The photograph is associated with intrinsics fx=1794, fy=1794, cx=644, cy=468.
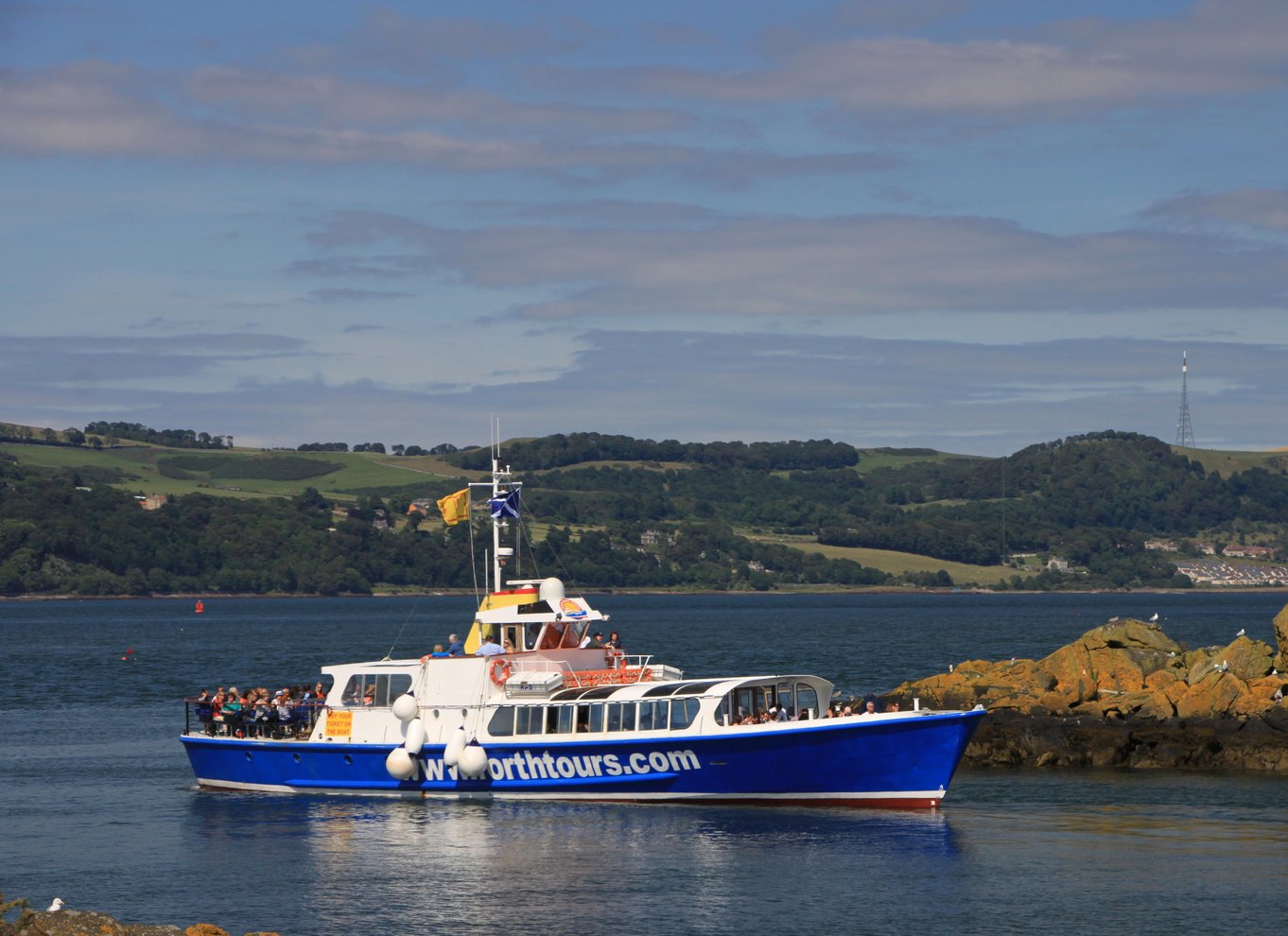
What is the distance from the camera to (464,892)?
3184 centimetres

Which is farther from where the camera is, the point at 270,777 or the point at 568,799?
the point at 270,777

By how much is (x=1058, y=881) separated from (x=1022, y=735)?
17828 millimetres

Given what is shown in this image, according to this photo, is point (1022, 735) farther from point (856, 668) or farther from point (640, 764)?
point (856, 668)

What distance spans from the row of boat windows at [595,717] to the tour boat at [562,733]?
31mm

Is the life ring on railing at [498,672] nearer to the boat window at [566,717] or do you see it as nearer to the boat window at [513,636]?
the boat window at [513,636]

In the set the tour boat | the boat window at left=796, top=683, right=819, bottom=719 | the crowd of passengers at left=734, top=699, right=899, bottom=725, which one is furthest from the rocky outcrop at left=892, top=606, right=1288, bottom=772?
the tour boat

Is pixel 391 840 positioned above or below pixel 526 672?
below

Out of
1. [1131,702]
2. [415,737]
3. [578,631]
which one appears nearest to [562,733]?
[578,631]

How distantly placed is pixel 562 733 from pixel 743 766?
4289 mm

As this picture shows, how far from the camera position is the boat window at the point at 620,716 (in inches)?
1566

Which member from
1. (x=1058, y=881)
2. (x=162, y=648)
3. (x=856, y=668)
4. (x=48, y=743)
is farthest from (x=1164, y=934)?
(x=162, y=648)

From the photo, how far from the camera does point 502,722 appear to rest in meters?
41.0

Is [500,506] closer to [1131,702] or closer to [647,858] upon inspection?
[647,858]

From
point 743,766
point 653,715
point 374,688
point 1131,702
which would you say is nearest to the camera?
point 743,766
